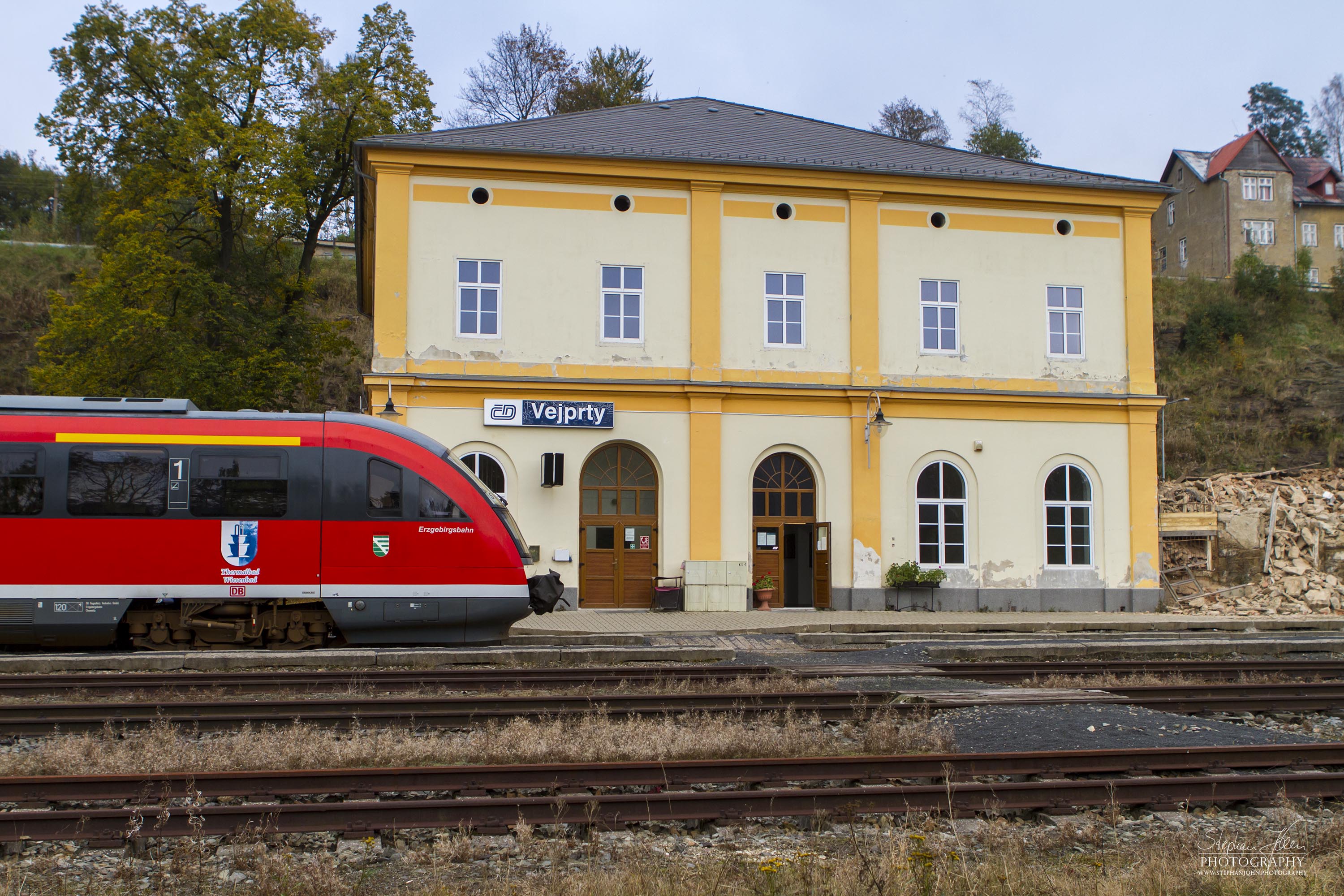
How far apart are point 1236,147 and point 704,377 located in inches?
2054

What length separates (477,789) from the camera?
675 centimetres

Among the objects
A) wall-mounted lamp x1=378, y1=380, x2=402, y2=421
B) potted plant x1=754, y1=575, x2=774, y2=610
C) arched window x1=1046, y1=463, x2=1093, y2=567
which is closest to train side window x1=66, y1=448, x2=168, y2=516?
wall-mounted lamp x1=378, y1=380, x2=402, y2=421

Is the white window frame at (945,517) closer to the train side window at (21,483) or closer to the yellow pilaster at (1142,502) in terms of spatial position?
the yellow pilaster at (1142,502)

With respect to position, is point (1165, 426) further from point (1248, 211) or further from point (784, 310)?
point (1248, 211)

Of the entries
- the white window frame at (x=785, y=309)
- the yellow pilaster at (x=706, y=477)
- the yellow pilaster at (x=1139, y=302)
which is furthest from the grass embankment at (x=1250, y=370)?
the yellow pilaster at (x=706, y=477)

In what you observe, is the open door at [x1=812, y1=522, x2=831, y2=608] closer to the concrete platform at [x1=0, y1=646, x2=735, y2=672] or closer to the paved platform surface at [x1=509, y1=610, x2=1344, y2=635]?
the paved platform surface at [x1=509, y1=610, x2=1344, y2=635]

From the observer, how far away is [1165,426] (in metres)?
37.2

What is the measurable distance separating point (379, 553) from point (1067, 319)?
633 inches

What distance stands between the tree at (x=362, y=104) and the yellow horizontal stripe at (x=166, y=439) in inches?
675

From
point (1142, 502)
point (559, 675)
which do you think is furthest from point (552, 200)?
point (1142, 502)

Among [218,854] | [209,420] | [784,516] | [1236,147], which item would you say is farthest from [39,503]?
A: [1236,147]

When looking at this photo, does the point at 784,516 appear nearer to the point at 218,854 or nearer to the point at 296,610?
the point at 296,610

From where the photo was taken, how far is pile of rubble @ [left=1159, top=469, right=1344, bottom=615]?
22625 mm

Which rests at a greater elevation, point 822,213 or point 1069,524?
point 822,213
